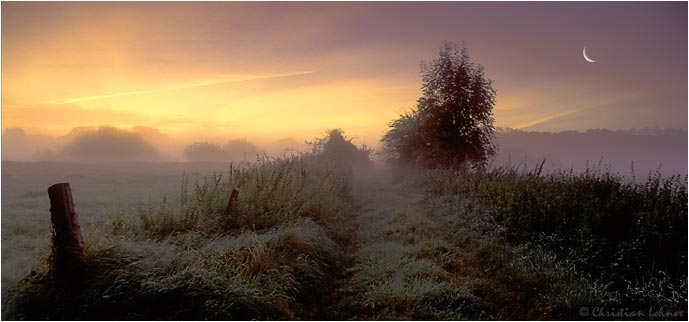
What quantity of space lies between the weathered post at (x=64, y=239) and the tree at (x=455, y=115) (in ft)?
42.2

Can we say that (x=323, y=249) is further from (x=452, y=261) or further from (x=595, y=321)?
(x=595, y=321)

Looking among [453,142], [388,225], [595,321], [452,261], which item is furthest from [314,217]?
[453,142]

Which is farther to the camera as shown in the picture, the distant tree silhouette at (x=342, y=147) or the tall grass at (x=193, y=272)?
the distant tree silhouette at (x=342, y=147)

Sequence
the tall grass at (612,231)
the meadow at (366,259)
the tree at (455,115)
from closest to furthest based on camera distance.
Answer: the meadow at (366,259)
the tall grass at (612,231)
the tree at (455,115)

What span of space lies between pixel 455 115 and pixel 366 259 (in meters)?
12.1

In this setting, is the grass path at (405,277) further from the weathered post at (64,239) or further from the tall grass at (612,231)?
the weathered post at (64,239)

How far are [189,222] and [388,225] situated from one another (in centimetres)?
451

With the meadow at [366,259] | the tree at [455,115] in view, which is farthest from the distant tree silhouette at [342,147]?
the meadow at [366,259]

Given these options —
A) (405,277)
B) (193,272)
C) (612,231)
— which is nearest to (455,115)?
(612,231)

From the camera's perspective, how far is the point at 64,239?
4.39m

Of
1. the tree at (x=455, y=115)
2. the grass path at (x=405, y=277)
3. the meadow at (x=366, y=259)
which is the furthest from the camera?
the tree at (x=455, y=115)

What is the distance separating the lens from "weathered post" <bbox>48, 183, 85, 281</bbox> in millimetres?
4340

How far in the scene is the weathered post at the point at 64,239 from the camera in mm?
4340

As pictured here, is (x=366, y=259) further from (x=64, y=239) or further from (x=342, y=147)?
(x=342, y=147)
